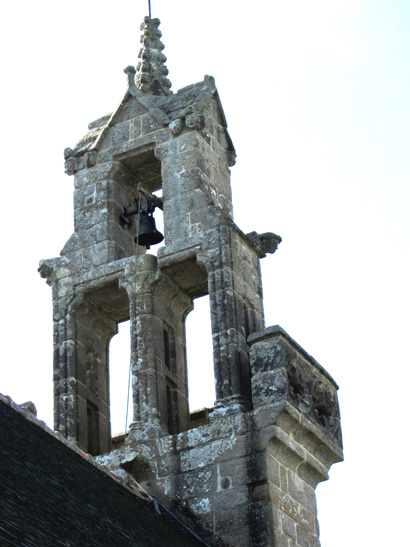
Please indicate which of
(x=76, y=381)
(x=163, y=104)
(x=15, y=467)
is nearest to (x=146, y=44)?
(x=163, y=104)

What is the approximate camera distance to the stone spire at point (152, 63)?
60.2 ft

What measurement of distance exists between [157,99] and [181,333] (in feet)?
10.0

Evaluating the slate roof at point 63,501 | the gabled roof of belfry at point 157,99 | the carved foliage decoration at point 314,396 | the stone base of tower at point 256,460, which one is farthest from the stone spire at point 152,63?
the slate roof at point 63,501

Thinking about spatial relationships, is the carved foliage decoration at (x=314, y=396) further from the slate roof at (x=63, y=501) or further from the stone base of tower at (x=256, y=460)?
the slate roof at (x=63, y=501)

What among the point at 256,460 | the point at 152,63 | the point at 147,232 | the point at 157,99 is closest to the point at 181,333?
the point at 147,232

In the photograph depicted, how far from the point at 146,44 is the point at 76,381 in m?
4.83

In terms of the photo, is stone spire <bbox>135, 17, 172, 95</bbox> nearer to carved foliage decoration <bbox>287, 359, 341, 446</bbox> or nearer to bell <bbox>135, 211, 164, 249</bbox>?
bell <bbox>135, 211, 164, 249</bbox>

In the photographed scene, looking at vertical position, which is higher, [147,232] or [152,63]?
[152,63]

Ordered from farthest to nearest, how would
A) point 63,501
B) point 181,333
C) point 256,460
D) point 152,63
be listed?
point 152,63 < point 181,333 < point 256,460 < point 63,501

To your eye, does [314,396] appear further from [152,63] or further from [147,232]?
[152,63]

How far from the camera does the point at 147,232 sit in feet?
56.2

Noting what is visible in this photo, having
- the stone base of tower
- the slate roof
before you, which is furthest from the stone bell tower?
the slate roof

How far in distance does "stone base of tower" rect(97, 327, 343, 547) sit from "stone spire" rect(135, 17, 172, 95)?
4250 millimetres

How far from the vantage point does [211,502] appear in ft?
48.0
